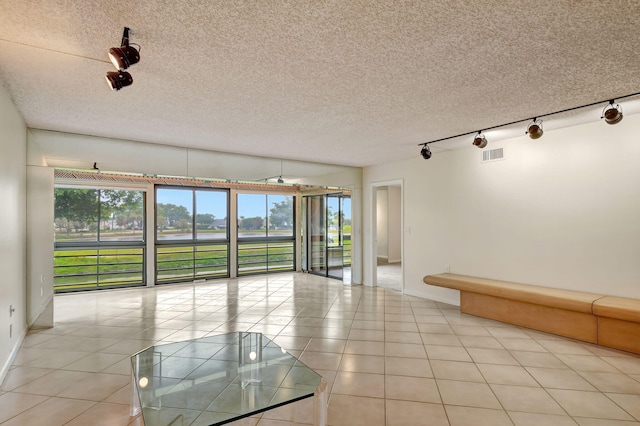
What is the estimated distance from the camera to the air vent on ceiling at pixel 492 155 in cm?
450

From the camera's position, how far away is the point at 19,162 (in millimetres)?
3324

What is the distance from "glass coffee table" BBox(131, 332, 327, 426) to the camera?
176 centimetres

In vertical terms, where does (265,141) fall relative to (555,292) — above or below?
above

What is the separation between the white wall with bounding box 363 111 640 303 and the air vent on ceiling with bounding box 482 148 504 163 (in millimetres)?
74

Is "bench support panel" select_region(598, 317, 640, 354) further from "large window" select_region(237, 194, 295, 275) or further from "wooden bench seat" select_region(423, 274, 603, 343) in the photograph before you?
"large window" select_region(237, 194, 295, 275)

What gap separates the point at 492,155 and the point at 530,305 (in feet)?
6.98

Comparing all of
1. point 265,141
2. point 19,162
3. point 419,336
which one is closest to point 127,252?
point 19,162

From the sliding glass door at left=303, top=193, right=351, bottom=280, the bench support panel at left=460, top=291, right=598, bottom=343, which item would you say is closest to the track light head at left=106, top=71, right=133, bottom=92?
the bench support panel at left=460, top=291, right=598, bottom=343

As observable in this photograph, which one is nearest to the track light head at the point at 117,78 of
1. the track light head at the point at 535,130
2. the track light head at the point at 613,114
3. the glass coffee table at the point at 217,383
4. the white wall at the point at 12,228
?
the white wall at the point at 12,228

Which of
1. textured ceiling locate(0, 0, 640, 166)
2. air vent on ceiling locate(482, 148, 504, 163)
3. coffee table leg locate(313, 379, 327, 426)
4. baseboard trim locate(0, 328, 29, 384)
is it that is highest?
textured ceiling locate(0, 0, 640, 166)

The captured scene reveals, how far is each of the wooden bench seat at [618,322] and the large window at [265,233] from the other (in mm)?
6321

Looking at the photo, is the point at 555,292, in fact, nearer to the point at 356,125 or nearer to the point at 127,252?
the point at 356,125

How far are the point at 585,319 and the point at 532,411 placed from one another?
6.31ft

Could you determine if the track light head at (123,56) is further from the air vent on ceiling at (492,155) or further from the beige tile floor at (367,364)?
the air vent on ceiling at (492,155)
